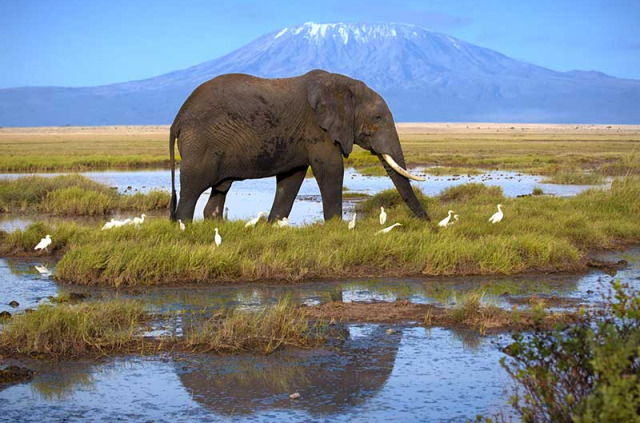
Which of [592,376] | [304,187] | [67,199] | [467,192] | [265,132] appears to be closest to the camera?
[592,376]

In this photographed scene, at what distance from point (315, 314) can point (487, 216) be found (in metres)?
7.57

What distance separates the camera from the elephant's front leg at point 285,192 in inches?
642

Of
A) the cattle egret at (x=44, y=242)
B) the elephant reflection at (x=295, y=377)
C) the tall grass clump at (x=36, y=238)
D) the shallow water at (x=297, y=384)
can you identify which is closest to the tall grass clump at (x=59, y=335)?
the shallow water at (x=297, y=384)

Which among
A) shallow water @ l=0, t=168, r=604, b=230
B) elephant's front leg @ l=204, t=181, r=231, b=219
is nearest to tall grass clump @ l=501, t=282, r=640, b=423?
elephant's front leg @ l=204, t=181, r=231, b=219

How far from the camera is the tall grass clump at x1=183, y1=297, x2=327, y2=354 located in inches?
363

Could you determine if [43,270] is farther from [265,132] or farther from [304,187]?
[304,187]

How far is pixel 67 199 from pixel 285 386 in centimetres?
1575

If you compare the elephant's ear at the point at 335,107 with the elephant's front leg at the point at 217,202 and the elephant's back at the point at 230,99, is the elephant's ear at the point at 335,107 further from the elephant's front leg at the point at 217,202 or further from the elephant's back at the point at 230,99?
the elephant's front leg at the point at 217,202

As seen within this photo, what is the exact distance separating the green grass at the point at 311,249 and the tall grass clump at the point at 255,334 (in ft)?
9.94

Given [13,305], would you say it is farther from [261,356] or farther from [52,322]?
[261,356]

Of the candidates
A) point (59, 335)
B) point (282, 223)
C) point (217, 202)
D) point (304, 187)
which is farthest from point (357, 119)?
point (304, 187)

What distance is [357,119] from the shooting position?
628 inches

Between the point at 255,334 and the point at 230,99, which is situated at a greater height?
the point at 230,99

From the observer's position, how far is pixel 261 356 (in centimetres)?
907
